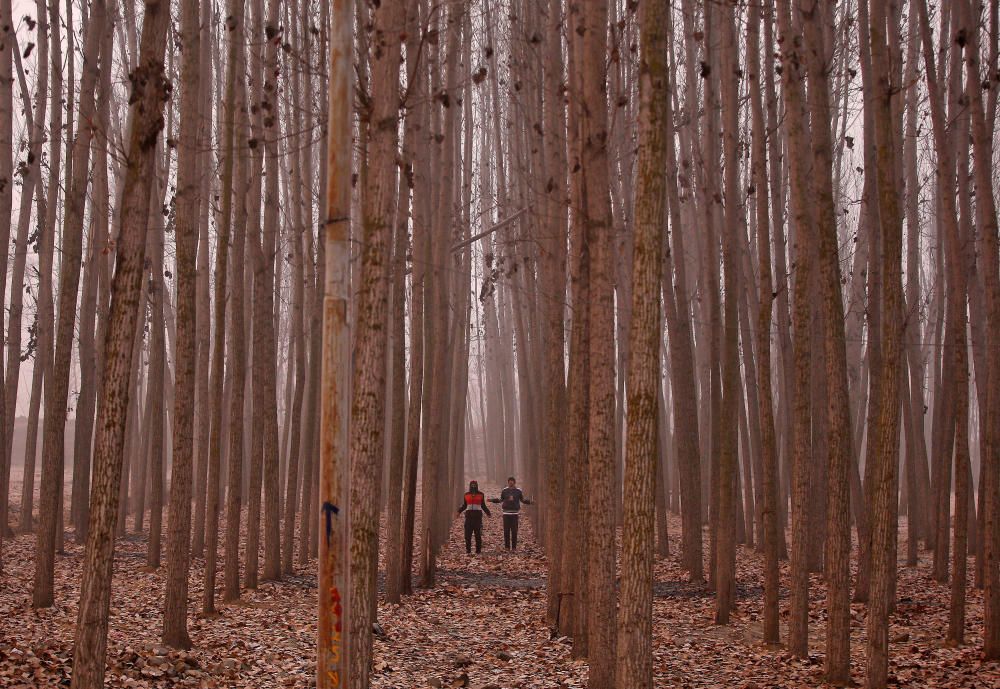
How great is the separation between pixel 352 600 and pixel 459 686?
2812 millimetres

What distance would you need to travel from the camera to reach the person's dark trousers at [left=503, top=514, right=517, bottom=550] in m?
17.3

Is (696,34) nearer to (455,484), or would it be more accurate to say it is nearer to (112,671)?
(112,671)

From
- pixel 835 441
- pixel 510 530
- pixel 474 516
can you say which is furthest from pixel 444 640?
pixel 510 530

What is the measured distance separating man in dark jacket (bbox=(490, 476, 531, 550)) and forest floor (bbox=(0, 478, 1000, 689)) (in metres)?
3.60

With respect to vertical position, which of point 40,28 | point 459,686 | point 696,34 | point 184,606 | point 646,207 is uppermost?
point 40,28

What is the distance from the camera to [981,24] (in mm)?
8305

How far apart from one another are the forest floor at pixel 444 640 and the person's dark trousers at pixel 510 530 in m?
4.03

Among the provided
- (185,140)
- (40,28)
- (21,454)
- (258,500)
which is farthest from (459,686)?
(21,454)

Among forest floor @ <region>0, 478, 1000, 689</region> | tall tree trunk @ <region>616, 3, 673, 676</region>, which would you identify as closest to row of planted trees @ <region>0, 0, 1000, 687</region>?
tall tree trunk @ <region>616, 3, 673, 676</region>

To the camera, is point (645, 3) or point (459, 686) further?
point (459, 686)

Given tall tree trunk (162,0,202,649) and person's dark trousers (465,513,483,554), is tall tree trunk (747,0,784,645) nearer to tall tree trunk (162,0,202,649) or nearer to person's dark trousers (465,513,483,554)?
tall tree trunk (162,0,202,649)

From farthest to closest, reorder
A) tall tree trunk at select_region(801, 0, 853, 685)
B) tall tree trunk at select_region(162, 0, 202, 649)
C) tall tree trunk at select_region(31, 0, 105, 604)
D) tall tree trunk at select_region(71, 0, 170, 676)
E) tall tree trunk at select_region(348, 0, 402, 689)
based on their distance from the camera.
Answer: tall tree trunk at select_region(31, 0, 105, 604), tall tree trunk at select_region(162, 0, 202, 649), tall tree trunk at select_region(801, 0, 853, 685), tall tree trunk at select_region(348, 0, 402, 689), tall tree trunk at select_region(71, 0, 170, 676)

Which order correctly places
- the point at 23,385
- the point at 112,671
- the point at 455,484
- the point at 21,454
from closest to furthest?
the point at 112,671
the point at 455,484
the point at 21,454
the point at 23,385

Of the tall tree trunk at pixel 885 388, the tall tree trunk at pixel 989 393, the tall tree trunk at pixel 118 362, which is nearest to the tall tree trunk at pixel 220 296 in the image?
the tall tree trunk at pixel 118 362
